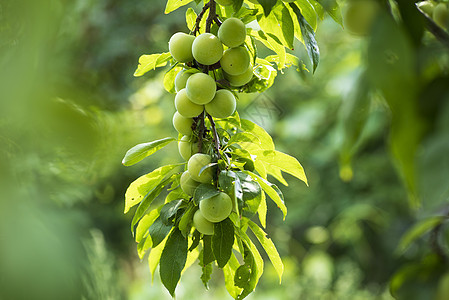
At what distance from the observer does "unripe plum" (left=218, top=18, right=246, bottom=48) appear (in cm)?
43

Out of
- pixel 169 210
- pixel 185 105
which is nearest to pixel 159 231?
pixel 169 210

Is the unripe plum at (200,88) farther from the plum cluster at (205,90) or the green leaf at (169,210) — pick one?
the green leaf at (169,210)

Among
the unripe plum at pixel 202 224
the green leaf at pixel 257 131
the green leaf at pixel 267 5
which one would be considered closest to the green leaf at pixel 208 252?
the unripe plum at pixel 202 224

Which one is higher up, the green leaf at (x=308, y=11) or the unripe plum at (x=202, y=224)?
the green leaf at (x=308, y=11)

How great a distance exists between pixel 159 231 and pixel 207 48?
0.19 m

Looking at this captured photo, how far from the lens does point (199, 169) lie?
0.45 metres

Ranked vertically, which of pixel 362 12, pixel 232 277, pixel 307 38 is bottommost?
pixel 232 277

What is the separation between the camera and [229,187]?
42cm

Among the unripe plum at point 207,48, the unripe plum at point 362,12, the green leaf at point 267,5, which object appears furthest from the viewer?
the unripe plum at point 207,48

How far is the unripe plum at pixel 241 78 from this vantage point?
482mm

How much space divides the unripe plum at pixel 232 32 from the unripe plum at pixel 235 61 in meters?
0.01

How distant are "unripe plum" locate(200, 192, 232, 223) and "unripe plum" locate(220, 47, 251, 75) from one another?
0.42 feet

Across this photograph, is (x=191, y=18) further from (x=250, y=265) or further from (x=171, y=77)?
(x=250, y=265)

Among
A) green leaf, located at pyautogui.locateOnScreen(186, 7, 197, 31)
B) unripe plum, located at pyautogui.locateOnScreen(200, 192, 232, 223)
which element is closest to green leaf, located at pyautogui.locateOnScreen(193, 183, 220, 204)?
unripe plum, located at pyautogui.locateOnScreen(200, 192, 232, 223)
